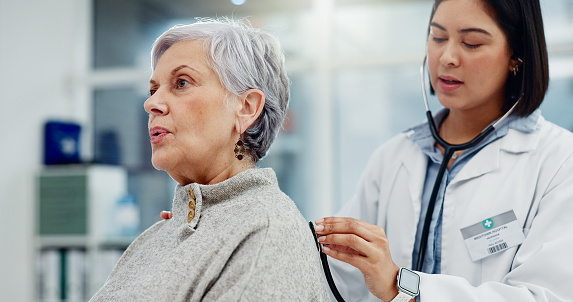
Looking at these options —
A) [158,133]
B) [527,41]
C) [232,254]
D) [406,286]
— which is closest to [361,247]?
[406,286]

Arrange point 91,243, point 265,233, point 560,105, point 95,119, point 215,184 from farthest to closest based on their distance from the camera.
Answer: point 95,119
point 91,243
point 560,105
point 215,184
point 265,233

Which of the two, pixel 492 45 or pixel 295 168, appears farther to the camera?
pixel 295 168

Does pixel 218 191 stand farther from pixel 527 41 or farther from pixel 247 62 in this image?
pixel 527 41

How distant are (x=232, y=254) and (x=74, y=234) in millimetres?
A: 2509

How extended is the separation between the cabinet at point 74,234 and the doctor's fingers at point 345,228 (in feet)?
7.67

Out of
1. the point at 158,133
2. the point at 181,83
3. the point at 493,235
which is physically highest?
the point at 181,83

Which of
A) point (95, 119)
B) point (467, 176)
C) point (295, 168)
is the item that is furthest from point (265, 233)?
point (95, 119)

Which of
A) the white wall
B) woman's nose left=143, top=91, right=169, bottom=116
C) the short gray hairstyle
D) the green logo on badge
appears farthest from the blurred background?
woman's nose left=143, top=91, right=169, bottom=116

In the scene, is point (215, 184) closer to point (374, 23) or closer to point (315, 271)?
point (315, 271)

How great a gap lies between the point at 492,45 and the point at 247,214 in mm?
707

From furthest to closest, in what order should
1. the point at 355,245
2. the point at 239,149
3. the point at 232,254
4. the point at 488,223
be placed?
the point at 488,223 → the point at 239,149 → the point at 355,245 → the point at 232,254

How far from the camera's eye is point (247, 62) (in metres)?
1.15

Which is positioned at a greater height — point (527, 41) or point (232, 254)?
point (527, 41)

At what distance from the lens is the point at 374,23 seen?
3.28 meters
